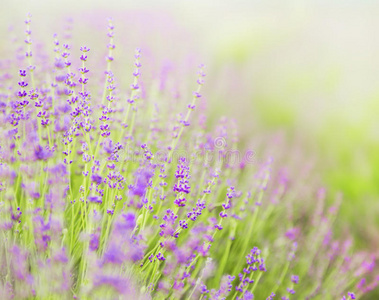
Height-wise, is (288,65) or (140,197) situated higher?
(288,65)

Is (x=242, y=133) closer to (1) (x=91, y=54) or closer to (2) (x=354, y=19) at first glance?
(1) (x=91, y=54)

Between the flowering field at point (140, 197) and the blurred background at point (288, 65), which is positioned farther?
the blurred background at point (288, 65)

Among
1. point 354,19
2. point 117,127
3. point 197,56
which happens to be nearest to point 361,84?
point 354,19

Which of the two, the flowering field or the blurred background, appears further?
the blurred background

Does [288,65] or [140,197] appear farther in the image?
[288,65]
